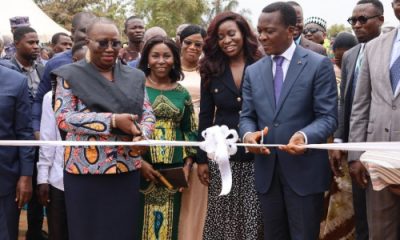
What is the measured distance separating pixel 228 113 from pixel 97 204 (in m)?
1.44

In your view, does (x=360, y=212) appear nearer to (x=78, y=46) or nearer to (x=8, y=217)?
(x=8, y=217)

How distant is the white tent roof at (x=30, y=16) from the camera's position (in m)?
20.1

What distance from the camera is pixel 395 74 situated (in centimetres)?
386

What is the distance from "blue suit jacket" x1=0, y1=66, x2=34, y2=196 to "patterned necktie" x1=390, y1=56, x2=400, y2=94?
8.62ft

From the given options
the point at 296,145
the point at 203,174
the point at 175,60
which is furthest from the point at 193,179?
the point at 296,145

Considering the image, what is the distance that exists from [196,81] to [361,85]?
185 cm

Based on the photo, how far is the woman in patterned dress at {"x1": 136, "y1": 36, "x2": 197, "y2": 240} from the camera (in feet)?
16.3

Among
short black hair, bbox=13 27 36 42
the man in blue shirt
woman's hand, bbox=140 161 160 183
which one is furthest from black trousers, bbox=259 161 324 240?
short black hair, bbox=13 27 36 42

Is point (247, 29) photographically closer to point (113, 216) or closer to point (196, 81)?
point (196, 81)

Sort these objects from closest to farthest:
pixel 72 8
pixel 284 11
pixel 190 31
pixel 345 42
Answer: pixel 284 11 → pixel 190 31 → pixel 345 42 → pixel 72 8

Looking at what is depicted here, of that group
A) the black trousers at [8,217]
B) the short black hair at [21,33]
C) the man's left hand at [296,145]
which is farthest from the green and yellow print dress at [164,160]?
the short black hair at [21,33]

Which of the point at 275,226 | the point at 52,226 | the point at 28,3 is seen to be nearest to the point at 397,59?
the point at 275,226

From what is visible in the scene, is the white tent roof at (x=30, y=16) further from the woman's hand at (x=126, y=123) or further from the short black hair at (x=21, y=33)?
the woman's hand at (x=126, y=123)

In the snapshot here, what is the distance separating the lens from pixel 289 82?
13.6ft
